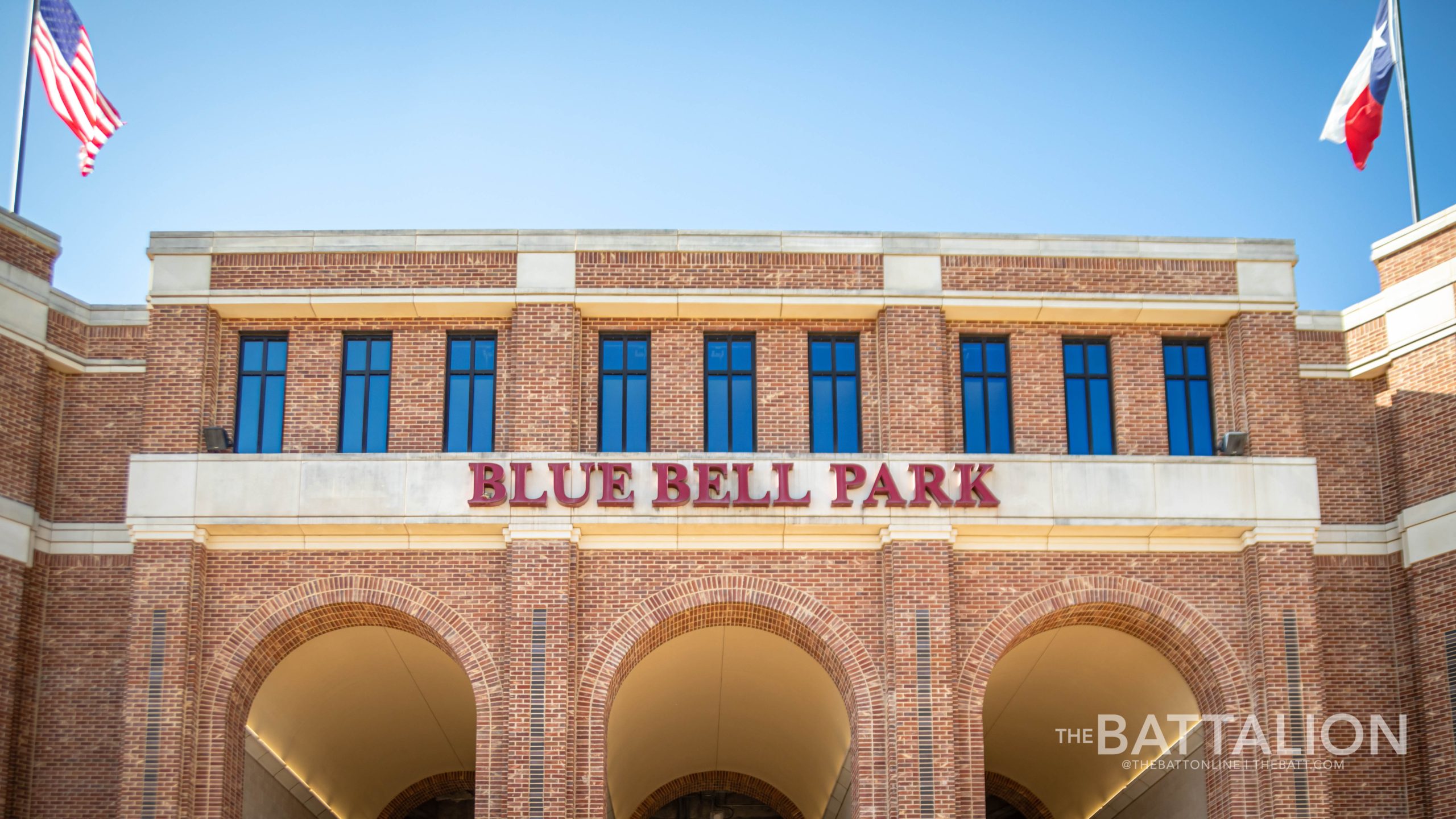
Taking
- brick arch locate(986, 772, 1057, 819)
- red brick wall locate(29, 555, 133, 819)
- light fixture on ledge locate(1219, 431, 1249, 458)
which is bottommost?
brick arch locate(986, 772, 1057, 819)

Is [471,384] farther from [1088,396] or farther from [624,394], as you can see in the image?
[1088,396]

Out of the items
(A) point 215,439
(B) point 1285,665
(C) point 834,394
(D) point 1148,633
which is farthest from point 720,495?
(B) point 1285,665

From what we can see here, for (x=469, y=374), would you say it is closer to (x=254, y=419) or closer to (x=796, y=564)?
(x=254, y=419)

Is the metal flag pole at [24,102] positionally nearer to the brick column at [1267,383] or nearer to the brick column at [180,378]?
the brick column at [180,378]

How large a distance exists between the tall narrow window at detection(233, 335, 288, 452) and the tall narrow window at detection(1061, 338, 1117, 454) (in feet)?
50.2

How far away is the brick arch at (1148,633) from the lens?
94.2 ft

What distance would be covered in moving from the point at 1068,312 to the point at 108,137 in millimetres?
19870

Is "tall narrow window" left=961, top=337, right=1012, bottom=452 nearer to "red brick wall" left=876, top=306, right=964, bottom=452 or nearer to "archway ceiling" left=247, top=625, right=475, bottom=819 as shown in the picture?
"red brick wall" left=876, top=306, right=964, bottom=452

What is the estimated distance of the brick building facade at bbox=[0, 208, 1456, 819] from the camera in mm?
28812

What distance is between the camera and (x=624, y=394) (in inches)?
1209

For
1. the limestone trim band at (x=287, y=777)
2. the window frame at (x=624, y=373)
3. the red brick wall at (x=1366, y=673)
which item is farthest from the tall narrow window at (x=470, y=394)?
the red brick wall at (x=1366, y=673)

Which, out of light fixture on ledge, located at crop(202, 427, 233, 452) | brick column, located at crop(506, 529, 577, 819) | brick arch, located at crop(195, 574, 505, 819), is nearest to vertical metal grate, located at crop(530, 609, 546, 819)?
brick column, located at crop(506, 529, 577, 819)

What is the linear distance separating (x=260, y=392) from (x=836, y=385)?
11.2m

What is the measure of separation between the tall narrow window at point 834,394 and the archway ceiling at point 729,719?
4031mm
